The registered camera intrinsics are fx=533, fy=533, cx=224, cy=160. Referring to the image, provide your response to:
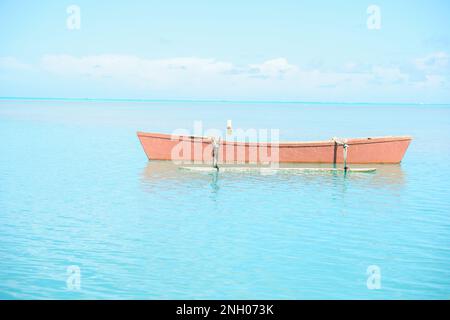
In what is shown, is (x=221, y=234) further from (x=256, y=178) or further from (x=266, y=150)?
(x=266, y=150)

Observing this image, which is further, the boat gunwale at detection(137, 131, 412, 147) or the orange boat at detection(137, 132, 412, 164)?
the orange boat at detection(137, 132, 412, 164)

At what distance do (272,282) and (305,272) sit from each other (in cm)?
103

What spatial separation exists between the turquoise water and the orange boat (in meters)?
2.03

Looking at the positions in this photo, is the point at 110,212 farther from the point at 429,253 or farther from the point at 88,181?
the point at 429,253

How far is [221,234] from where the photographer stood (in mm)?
15758

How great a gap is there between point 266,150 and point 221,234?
44.7 feet

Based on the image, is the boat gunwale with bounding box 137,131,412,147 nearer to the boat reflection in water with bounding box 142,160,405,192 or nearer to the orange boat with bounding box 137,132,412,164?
the orange boat with bounding box 137,132,412,164

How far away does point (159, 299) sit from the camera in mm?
10789

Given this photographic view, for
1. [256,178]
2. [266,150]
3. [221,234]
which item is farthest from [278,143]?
[221,234]

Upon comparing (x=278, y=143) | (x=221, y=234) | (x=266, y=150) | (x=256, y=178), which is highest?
(x=278, y=143)

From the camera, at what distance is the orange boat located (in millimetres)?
28828

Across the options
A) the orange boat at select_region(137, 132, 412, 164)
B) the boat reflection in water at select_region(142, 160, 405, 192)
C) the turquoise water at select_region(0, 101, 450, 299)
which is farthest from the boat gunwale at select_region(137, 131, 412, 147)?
the turquoise water at select_region(0, 101, 450, 299)

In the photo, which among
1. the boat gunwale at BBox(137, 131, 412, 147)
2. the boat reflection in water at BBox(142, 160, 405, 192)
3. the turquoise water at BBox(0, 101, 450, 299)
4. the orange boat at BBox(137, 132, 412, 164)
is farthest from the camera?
the orange boat at BBox(137, 132, 412, 164)
